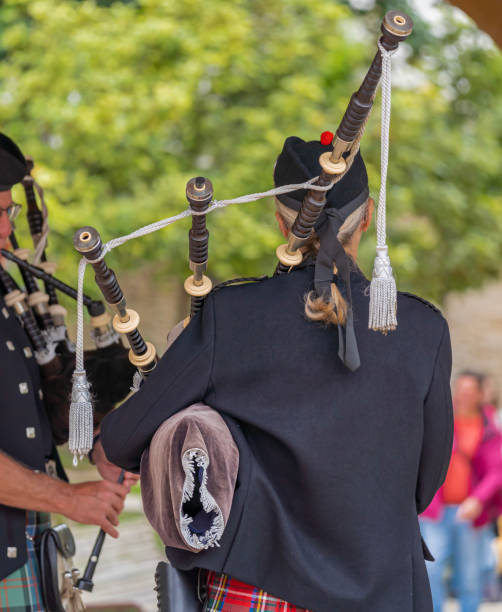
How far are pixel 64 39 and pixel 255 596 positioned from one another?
6.74m

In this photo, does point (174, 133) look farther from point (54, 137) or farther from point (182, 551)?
point (182, 551)

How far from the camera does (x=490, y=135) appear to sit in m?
9.79

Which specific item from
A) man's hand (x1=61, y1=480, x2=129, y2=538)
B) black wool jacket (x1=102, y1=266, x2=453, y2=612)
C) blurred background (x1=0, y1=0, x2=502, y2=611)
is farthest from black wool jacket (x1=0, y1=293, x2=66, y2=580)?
blurred background (x1=0, y1=0, x2=502, y2=611)

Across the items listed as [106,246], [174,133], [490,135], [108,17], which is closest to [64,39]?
[108,17]


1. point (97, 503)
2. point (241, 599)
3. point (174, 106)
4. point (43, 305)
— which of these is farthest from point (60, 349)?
point (174, 106)

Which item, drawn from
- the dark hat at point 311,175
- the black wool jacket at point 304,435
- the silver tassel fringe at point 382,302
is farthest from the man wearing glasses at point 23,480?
the silver tassel fringe at point 382,302

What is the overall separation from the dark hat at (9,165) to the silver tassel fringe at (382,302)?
3.93 ft

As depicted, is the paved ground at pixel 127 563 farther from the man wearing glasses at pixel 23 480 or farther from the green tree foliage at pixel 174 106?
the man wearing glasses at pixel 23 480

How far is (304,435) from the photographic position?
5.53ft

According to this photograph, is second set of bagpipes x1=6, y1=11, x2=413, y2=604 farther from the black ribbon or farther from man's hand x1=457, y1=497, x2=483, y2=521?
man's hand x1=457, y1=497, x2=483, y2=521

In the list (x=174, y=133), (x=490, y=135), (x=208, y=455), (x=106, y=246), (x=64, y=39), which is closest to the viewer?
(x=208, y=455)

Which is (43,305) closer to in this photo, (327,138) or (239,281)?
(239,281)

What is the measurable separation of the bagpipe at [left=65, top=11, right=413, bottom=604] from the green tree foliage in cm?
519

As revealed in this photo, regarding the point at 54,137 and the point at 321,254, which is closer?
the point at 321,254
